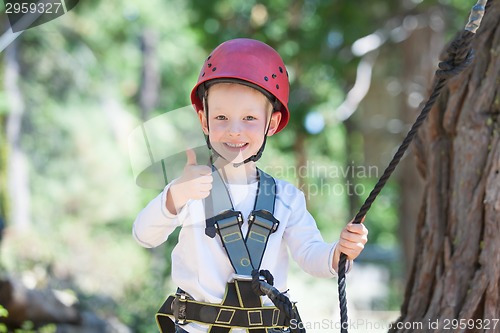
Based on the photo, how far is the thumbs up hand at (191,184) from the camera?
2.83 m

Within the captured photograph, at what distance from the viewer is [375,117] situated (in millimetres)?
16172

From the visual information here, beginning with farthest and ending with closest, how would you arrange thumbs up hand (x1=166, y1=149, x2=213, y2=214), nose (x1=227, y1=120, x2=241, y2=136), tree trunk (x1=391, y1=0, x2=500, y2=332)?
tree trunk (x1=391, y1=0, x2=500, y2=332)
nose (x1=227, y1=120, x2=241, y2=136)
thumbs up hand (x1=166, y1=149, x2=213, y2=214)

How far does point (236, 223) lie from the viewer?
3.08m

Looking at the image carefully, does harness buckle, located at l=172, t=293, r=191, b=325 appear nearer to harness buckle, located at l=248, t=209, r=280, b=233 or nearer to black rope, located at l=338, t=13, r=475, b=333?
harness buckle, located at l=248, t=209, r=280, b=233

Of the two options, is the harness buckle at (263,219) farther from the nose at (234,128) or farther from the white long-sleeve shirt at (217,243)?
the nose at (234,128)

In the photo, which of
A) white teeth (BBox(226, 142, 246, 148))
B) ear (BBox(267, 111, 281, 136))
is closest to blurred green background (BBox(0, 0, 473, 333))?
ear (BBox(267, 111, 281, 136))

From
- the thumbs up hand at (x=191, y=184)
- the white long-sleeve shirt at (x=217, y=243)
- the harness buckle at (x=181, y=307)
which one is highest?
the thumbs up hand at (x=191, y=184)

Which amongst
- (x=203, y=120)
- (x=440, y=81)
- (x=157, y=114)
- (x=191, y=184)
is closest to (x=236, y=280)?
(x=191, y=184)

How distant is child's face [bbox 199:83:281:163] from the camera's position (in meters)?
3.14

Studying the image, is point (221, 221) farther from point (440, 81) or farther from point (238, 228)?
point (440, 81)

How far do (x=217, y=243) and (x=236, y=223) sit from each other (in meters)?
0.13

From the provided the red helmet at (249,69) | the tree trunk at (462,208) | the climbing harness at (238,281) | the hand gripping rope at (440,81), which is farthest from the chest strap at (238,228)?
the tree trunk at (462,208)

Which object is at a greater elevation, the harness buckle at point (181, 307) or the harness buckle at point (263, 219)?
the harness buckle at point (263, 219)

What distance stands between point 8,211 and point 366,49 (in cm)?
1442
